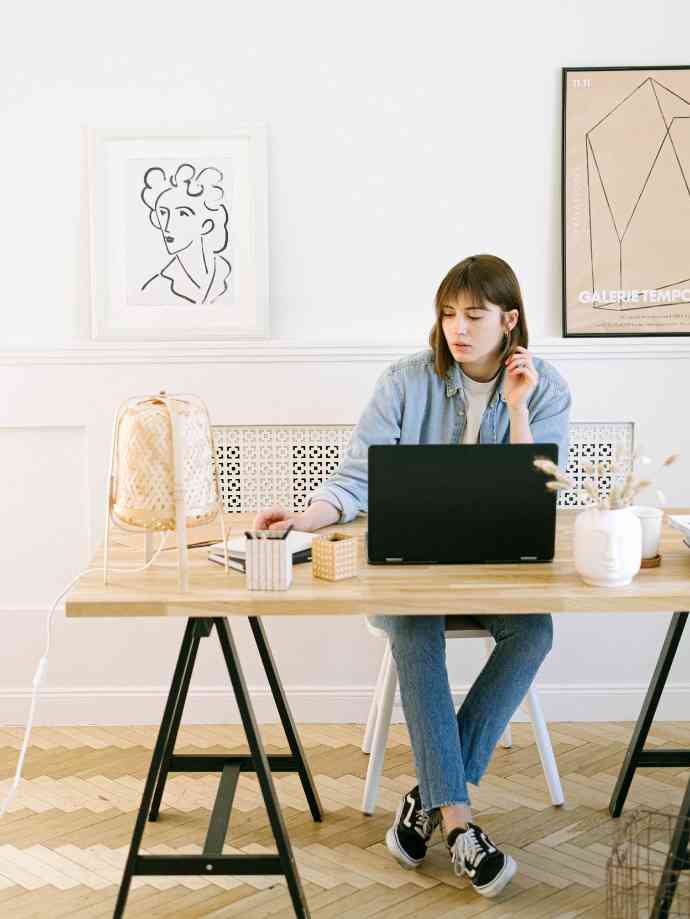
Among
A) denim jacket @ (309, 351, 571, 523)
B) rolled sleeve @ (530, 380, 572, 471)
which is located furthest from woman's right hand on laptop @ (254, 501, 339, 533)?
rolled sleeve @ (530, 380, 572, 471)

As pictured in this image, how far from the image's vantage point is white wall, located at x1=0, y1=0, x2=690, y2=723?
304cm

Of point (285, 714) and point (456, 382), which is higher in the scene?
point (456, 382)

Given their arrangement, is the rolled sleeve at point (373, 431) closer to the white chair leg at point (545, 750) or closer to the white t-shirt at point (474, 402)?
the white t-shirt at point (474, 402)

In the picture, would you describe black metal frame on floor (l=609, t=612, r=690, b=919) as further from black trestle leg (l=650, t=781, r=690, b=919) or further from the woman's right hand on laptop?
the woman's right hand on laptop

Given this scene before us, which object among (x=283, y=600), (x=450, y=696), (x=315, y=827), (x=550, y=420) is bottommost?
(x=315, y=827)

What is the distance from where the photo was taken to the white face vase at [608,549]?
1.94 m

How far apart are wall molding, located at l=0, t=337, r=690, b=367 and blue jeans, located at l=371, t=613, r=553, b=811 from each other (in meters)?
0.90

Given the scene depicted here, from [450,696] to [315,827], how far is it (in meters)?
0.54

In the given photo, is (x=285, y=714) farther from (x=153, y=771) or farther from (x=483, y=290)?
(x=483, y=290)

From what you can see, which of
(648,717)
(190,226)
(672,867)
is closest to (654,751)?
(648,717)

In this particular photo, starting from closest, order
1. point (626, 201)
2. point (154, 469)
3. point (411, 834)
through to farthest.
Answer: point (154, 469)
point (411, 834)
point (626, 201)

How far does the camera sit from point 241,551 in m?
2.09

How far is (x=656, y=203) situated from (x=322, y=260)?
2.98 ft

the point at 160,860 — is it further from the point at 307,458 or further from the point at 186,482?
the point at 307,458
